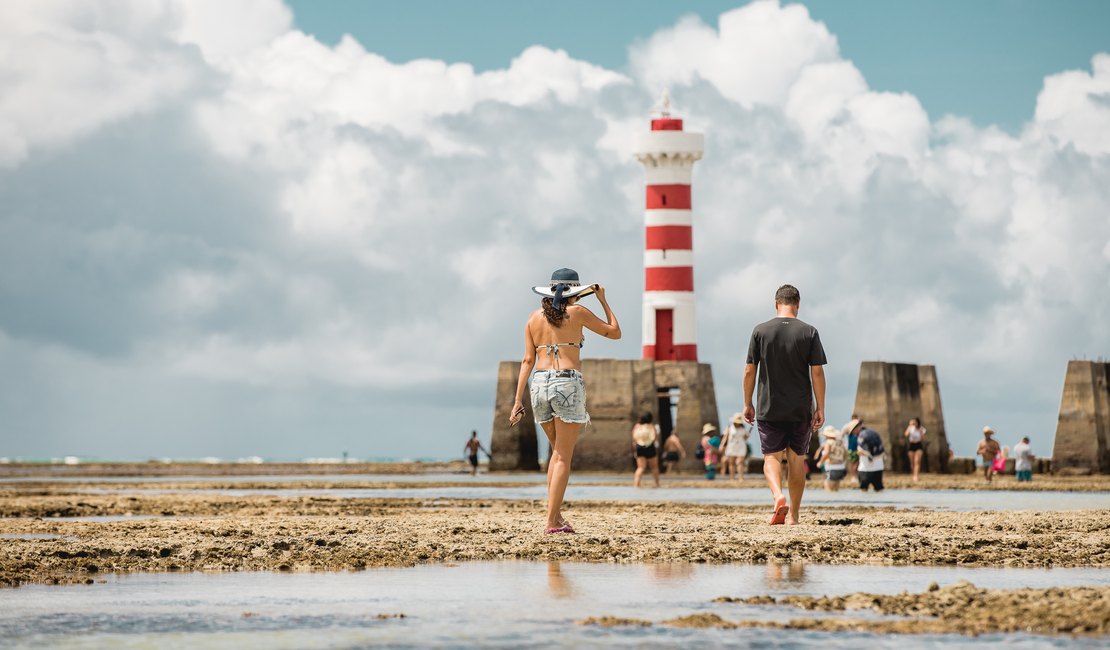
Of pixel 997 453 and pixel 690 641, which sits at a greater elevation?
pixel 997 453

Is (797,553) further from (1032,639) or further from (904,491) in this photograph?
(904,491)

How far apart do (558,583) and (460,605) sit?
102cm

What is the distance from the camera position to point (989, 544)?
10680 mm

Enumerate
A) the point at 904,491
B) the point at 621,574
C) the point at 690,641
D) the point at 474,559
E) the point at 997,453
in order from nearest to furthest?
the point at 690,641 → the point at 621,574 → the point at 474,559 → the point at 904,491 → the point at 997,453

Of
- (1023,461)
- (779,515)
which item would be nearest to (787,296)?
(779,515)

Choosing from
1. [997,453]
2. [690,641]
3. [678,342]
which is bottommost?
[690,641]

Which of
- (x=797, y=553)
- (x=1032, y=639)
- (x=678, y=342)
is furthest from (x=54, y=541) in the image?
(x=678, y=342)

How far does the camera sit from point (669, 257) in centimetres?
4800

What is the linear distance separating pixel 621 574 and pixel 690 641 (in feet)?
8.72

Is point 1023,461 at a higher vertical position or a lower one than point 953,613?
higher

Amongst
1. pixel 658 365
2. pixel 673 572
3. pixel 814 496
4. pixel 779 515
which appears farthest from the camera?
pixel 658 365

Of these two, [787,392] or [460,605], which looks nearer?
[460,605]

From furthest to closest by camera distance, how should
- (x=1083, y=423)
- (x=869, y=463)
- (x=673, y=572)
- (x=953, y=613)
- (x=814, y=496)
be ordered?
(x=1083, y=423)
(x=869, y=463)
(x=814, y=496)
(x=673, y=572)
(x=953, y=613)

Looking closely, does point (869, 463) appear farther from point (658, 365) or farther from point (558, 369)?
point (658, 365)
